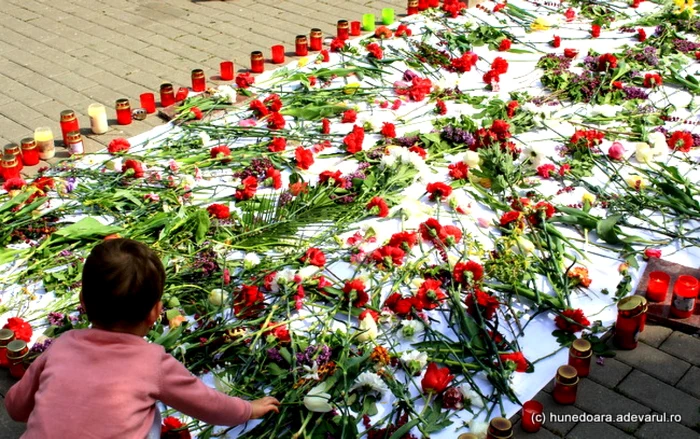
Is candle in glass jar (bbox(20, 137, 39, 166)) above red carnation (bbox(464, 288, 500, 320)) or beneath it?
beneath

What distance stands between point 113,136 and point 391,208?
1.85 m

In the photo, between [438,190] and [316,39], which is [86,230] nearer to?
[438,190]

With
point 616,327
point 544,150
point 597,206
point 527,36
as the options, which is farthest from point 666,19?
point 616,327

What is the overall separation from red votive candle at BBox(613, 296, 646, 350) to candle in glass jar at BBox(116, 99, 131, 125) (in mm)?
3133

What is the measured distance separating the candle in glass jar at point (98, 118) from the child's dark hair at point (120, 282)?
113 inches

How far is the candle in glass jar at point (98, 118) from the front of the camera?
201 inches

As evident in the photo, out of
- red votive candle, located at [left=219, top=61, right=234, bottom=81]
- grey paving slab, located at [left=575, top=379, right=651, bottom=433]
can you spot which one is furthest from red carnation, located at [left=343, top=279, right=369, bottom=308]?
red votive candle, located at [left=219, top=61, right=234, bottom=81]

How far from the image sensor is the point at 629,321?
3334 millimetres

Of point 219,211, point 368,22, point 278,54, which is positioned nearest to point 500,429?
point 219,211

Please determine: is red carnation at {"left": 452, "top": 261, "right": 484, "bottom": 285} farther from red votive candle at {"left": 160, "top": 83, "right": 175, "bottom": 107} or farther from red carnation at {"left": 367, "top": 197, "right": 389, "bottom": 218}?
red votive candle at {"left": 160, "top": 83, "right": 175, "bottom": 107}

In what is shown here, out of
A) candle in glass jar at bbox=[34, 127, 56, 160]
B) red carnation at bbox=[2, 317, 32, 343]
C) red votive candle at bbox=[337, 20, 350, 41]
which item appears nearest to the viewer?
red carnation at bbox=[2, 317, 32, 343]

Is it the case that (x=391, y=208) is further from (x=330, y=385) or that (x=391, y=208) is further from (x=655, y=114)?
(x=655, y=114)

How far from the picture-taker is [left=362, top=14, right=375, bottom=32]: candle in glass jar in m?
6.65

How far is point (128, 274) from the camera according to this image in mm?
2381
